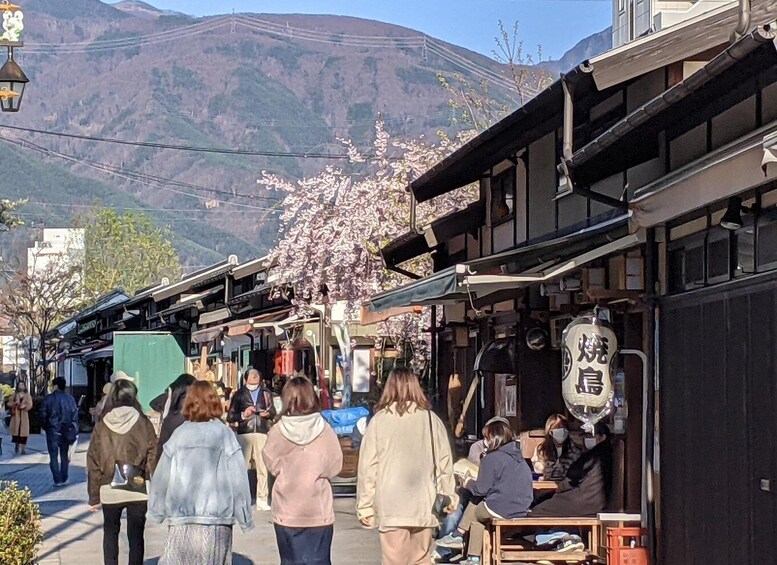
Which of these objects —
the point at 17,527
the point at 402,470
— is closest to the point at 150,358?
the point at 17,527

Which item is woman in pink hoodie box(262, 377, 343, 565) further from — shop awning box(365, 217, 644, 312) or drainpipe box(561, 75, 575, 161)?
drainpipe box(561, 75, 575, 161)

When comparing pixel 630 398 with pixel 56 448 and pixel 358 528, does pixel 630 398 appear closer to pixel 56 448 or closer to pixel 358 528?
pixel 358 528

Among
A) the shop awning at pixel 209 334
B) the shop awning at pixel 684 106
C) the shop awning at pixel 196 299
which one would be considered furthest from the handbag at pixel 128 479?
the shop awning at pixel 196 299

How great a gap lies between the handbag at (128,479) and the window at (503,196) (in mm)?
7998

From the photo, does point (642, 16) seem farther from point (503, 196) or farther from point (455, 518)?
point (455, 518)

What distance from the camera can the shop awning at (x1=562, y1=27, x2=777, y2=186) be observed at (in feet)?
23.5

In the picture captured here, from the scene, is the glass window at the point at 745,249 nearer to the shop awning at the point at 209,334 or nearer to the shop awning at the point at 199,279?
the shop awning at the point at 209,334

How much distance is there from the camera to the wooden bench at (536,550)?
1173 centimetres

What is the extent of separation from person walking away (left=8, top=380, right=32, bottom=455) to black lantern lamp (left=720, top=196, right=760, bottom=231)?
23.4m

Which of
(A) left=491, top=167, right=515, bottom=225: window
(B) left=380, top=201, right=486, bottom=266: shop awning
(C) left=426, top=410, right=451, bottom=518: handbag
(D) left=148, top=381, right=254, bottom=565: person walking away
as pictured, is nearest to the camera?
(D) left=148, top=381, right=254, bottom=565: person walking away

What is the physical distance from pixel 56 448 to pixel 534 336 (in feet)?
31.0

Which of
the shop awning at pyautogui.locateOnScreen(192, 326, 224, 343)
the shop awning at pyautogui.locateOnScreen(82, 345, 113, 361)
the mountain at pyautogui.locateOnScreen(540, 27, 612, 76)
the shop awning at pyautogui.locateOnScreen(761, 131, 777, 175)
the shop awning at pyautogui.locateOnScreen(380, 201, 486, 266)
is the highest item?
the mountain at pyautogui.locateOnScreen(540, 27, 612, 76)

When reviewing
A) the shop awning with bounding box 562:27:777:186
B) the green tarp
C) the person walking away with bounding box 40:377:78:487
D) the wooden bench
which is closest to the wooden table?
the wooden bench

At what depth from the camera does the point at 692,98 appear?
8461 mm
